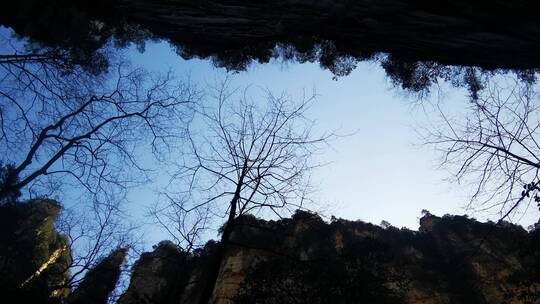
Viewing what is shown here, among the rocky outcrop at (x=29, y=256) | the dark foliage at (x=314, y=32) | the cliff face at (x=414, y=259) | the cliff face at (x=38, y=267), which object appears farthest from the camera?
the cliff face at (x=414, y=259)

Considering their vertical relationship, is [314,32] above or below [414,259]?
below

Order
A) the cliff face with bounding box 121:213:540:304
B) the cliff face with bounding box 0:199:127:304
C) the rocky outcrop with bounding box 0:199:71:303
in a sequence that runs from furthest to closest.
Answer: the cliff face with bounding box 121:213:540:304 → the cliff face with bounding box 0:199:127:304 → the rocky outcrop with bounding box 0:199:71:303

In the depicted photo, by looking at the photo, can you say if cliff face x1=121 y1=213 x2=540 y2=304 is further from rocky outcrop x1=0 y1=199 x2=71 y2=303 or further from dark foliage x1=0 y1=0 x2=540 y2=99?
dark foliage x1=0 y1=0 x2=540 y2=99

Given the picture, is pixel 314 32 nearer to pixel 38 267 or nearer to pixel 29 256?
pixel 38 267

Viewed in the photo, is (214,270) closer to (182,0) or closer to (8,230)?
(182,0)

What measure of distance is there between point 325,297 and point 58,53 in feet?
31.1

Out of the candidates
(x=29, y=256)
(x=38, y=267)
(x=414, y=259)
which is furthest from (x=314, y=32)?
(x=414, y=259)

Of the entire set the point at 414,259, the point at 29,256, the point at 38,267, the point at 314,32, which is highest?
the point at 414,259

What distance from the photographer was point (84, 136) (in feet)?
34.4

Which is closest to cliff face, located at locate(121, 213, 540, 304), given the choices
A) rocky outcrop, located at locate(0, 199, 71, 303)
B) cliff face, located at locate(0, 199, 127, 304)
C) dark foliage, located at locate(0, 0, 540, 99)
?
cliff face, located at locate(0, 199, 127, 304)

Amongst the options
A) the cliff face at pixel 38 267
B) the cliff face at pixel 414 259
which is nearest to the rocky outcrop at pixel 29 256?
the cliff face at pixel 38 267

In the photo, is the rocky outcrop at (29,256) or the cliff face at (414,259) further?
the cliff face at (414,259)

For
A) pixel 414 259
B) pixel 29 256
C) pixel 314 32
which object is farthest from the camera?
pixel 414 259

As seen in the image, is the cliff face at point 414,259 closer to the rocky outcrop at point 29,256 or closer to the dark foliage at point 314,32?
the rocky outcrop at point 29,256
